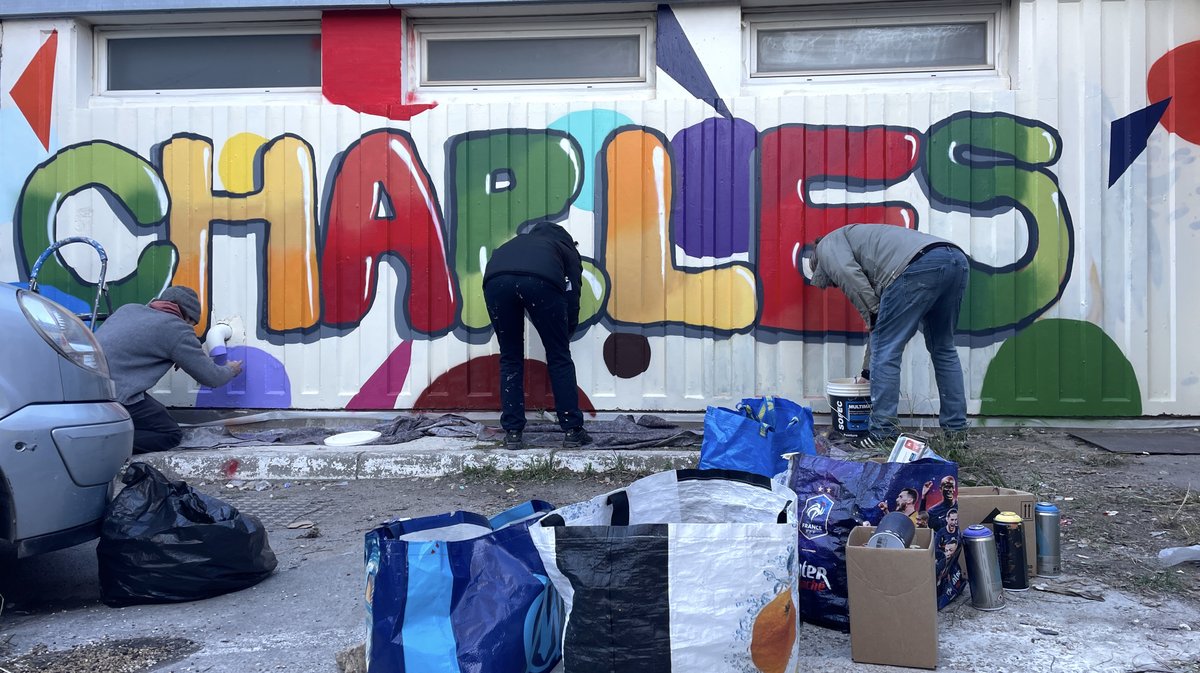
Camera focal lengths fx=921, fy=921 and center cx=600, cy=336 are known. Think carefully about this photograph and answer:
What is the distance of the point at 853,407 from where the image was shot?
19.5 feet

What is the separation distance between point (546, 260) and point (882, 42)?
3.13 metres

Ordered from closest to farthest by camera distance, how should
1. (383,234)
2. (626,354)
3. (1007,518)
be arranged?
(1007,518), (626,354), (383,234)

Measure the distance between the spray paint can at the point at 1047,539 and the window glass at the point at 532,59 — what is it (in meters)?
4.45

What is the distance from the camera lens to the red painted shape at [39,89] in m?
7.05

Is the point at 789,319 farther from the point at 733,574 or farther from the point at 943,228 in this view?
the point at 733,574

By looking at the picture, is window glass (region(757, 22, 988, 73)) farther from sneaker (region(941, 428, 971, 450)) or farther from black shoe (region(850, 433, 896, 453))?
black shoe (region(850, 433, 896, 453))

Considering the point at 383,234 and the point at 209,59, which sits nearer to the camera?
the point at 383,234

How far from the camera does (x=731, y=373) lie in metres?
6.70

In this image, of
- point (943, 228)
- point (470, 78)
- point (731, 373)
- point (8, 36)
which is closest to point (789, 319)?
point (731, 373)

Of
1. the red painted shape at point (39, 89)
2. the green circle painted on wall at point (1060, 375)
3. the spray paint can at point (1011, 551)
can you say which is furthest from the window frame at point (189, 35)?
the spray paint can at point (1011, 551)

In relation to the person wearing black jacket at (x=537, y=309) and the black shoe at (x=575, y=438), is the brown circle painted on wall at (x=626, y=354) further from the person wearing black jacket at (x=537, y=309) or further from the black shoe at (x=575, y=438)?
the black shoe at (x=575, y=438)

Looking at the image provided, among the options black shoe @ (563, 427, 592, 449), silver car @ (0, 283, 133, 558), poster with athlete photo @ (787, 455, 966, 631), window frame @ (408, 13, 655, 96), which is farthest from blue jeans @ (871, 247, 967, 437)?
silver car @ (0, 283, 133, 558)

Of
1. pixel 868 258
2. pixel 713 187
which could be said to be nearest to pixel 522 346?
pixel 713 187

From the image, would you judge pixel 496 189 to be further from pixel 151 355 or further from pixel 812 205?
pixel 151 355
